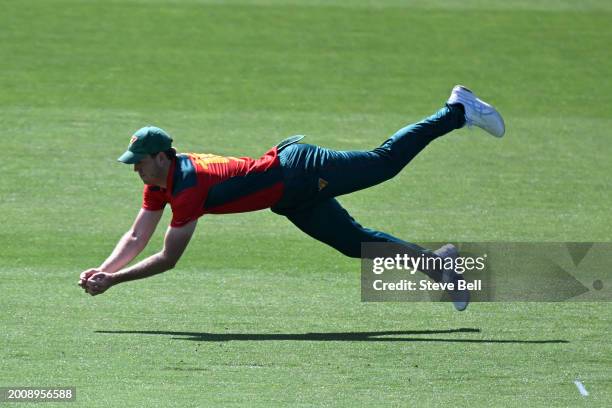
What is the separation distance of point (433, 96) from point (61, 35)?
551cm

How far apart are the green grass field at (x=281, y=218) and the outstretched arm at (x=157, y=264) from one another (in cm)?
35

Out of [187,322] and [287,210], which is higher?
[287,210]

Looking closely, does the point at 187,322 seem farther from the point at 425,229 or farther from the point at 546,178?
the point at 546,178

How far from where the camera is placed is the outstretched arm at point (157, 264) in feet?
25.8

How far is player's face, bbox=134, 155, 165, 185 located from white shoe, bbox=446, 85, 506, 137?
2.29m

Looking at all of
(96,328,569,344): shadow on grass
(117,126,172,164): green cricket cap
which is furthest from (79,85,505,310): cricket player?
(96,328,569,344): shadow on grass

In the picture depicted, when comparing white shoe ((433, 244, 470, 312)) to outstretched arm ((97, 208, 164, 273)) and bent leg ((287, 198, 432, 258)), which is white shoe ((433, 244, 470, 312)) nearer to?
bent leg ((287, 198, 432, 258))

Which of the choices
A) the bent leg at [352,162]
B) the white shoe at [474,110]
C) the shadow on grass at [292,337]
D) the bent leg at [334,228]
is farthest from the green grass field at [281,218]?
the white shoe at [474,110]

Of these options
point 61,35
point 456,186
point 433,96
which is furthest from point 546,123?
point 61,35

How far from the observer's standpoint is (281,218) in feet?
37.4

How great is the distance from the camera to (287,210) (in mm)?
A: 8484

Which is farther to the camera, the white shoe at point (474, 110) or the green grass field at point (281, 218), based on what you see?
the white shoe at point (474, 110)

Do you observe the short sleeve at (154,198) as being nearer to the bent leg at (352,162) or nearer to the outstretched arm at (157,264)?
the outstretched arm at (157,264)

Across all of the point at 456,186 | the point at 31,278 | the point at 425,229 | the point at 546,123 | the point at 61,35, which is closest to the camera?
the point at 31,278
